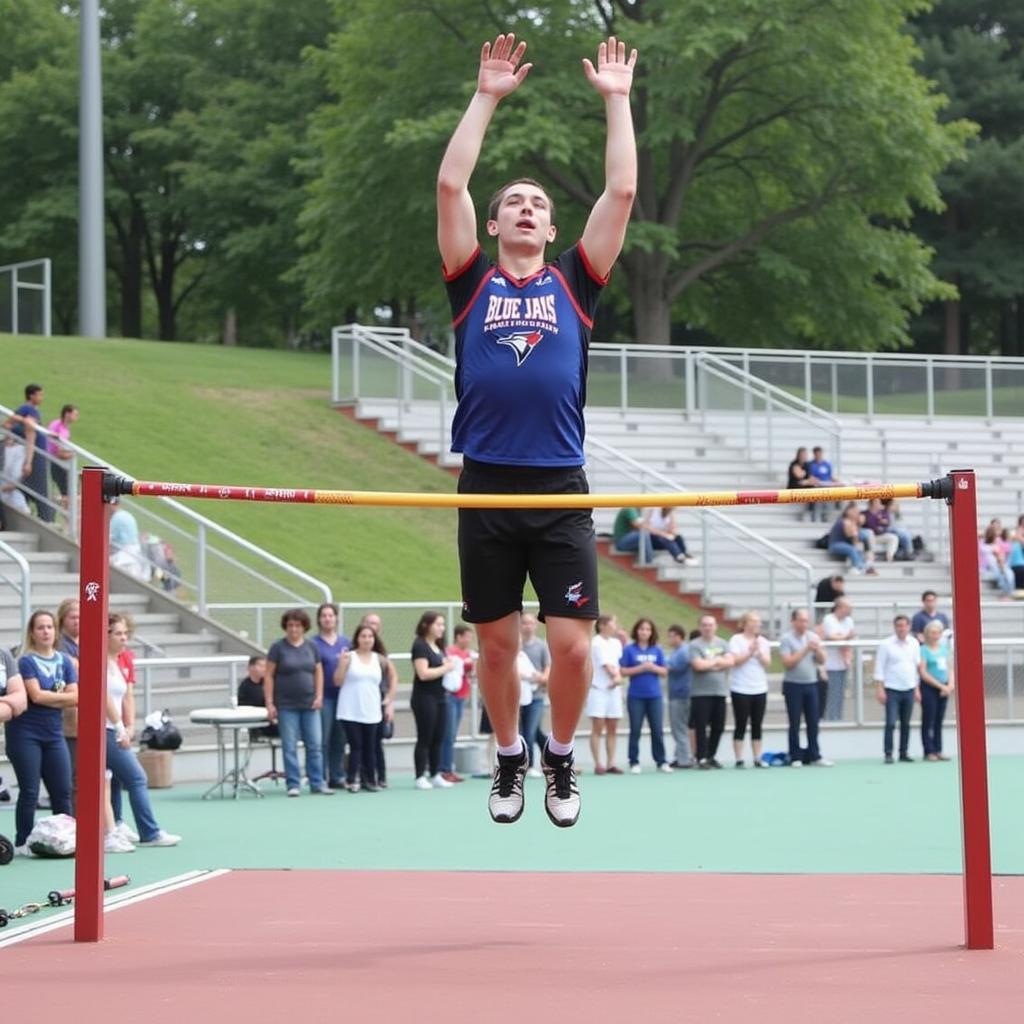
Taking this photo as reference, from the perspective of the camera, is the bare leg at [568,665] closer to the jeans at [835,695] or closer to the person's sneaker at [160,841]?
the person's sneaker at [160,841]

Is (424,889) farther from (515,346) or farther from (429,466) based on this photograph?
(429,466)

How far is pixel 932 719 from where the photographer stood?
19859 mm

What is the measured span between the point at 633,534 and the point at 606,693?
6937mm

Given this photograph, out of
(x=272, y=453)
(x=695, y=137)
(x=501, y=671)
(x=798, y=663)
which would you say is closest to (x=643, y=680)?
(x=798, y=663)

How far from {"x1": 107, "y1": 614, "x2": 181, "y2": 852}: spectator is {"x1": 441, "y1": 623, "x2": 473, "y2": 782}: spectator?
490 centimetres

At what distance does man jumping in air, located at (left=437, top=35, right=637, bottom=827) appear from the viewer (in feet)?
22.5

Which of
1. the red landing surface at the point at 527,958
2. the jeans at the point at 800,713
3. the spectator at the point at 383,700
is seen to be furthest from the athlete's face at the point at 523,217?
the jeans at the point at 800,713

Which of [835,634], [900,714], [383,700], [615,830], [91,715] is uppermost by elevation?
[835,634]

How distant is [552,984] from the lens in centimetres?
625

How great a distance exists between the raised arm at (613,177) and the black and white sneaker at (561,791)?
74.1 inches

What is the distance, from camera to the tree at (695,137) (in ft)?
115

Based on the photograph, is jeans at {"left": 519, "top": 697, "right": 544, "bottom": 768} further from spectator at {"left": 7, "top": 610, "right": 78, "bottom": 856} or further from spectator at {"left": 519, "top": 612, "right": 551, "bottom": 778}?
spectator at {"left": 7, "top": 610, "right": 78, "bottom": 856}

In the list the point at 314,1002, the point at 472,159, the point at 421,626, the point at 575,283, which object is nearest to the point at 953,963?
the point at 314,1002

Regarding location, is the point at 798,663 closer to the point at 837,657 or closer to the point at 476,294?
the point at 837,657
